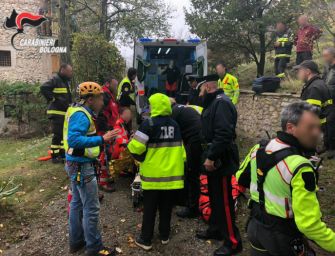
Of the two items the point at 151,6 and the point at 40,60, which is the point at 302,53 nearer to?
the point at 151,6

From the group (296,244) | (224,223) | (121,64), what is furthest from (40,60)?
(296,244)

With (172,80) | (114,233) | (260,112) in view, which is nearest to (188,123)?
(114,233)

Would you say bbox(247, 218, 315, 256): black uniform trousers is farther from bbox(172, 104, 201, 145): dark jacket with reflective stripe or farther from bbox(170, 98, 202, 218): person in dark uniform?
bbox(172, 104, 201, 145): dark jacket with reflective stripe

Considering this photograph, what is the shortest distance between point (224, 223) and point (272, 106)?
5.44m

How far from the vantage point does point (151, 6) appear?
17484mm

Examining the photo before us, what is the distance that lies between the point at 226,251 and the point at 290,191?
1958mm

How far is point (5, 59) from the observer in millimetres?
20438

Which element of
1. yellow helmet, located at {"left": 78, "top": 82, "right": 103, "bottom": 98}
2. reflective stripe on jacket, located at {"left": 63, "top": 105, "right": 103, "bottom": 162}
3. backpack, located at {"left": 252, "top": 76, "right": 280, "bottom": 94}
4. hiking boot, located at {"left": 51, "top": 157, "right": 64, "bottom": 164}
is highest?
backpack, located at {"left": 252, "top": 76, "right": 280, "bottom": 94}

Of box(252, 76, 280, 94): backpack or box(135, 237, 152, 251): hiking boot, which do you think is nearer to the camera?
box(135, 237, 152, 251): hiking boot

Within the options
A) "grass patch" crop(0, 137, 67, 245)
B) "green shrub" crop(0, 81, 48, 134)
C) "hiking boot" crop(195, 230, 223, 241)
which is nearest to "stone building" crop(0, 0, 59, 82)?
"green shrub" crop(0, 81, 48, 134)

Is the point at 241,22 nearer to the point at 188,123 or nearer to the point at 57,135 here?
the point at 57,135

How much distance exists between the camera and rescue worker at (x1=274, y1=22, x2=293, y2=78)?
31.7 feet

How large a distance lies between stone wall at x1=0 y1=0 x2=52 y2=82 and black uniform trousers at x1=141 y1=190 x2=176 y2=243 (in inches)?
732

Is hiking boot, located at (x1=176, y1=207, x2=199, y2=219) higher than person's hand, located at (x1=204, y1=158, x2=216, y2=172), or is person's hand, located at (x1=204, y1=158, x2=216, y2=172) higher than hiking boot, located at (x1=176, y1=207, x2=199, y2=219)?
person's hand, located at (x1=204, y1=158, x2=216, y2=172)
